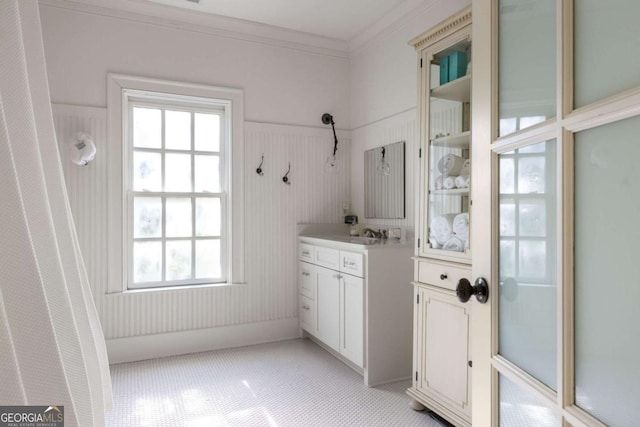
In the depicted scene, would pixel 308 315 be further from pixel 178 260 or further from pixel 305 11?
pixel 305 11

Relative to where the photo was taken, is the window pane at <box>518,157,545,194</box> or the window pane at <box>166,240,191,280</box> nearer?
the window pane at <box>518,157,545,194</box>

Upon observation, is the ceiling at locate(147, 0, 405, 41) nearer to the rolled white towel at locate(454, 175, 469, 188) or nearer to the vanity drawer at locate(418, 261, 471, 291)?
the rolled white towel at locate(454, 175, 469, 188)

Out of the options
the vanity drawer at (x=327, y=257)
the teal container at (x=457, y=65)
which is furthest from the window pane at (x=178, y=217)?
the teal container at (x=457, y=65)

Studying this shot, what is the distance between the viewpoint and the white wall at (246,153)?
10.5 ft

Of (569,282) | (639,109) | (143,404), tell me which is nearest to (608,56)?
(639,109)

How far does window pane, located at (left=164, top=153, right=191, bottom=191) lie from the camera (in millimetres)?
3600

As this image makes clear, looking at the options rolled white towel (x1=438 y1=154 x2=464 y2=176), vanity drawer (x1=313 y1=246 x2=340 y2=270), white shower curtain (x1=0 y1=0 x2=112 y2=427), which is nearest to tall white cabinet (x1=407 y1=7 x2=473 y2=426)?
rolled white towel (x1=438 y1=154 x2=464 y2=176)

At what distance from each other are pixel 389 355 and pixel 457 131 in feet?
5.45

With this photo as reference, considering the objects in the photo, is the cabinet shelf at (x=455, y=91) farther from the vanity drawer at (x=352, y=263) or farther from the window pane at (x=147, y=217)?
the window pane at (x=147, y=217)

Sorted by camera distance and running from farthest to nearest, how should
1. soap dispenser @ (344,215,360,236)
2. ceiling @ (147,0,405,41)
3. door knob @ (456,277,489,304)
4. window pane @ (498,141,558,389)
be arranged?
1. soap dispenser @ (344,215,360,236)
2. ceiling @ (147,0,405,41)
3. door knob @ (456,277,489,304)
4. window pane @ (498,141,558,389)

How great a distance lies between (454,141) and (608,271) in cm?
174

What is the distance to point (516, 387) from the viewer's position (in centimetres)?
96

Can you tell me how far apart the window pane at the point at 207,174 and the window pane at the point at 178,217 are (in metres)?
0.19

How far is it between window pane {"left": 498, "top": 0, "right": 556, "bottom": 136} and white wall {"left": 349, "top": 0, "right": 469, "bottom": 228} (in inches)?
74.0
